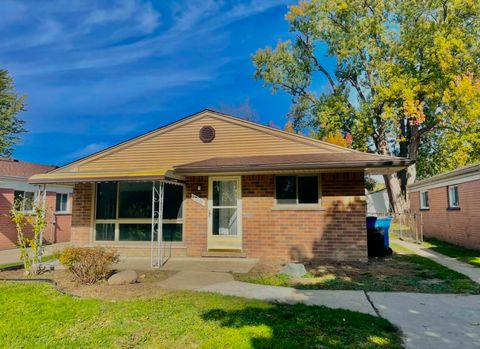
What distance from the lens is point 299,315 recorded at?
5262 millimetres

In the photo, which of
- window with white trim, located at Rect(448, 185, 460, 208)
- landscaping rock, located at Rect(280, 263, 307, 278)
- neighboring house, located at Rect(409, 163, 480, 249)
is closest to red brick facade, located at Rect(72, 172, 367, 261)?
landscaping rock, located at Rect(280, 263, 307, 278)

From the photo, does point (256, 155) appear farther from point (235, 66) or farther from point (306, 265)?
point (235, 66)

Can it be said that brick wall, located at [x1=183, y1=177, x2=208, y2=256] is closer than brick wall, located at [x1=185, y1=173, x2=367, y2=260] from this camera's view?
No

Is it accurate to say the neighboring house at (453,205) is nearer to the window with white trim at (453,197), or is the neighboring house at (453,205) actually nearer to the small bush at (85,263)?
the window with white trim at (453,197)

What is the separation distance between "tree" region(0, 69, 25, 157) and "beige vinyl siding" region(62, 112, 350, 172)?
84.2 feet

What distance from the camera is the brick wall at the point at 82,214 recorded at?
1254cm

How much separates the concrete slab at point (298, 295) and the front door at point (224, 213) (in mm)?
3740

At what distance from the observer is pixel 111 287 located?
738cm

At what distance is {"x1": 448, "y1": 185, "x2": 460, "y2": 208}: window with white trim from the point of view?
15641 millimetres

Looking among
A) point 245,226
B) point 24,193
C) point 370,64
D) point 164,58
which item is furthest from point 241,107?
point 245,226

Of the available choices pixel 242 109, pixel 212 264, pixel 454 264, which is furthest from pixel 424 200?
pixel 242 109

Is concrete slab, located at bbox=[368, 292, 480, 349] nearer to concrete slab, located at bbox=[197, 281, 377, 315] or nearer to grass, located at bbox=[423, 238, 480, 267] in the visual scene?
concrete slab, located at bbox=[197, 281, 377, 315]

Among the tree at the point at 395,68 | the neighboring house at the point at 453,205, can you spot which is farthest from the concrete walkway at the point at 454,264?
the tree at the point at 395,68

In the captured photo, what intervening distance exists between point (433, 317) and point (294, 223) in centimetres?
577
